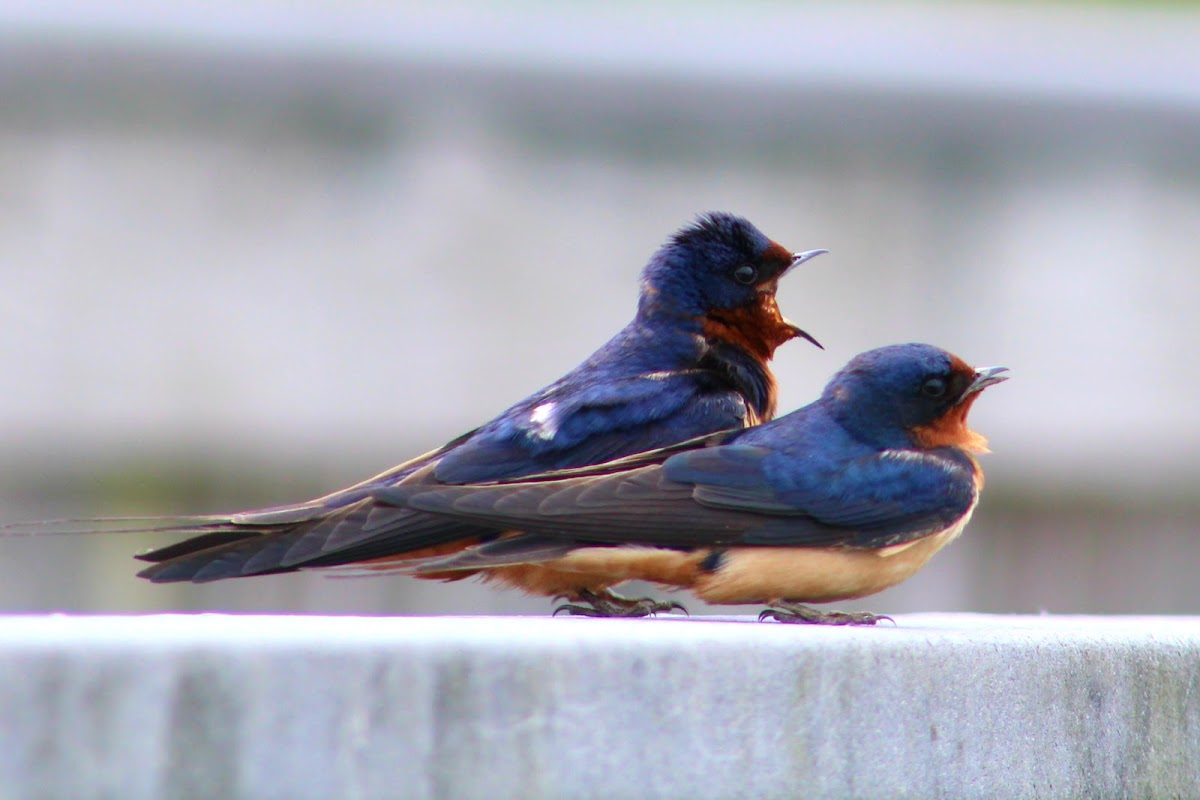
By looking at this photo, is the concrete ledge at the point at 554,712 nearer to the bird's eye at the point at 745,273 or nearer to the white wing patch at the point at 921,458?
the white wing patch at the point at 921,458

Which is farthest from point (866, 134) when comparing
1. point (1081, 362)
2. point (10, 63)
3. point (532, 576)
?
point (532, 576)

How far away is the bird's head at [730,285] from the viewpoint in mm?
3764

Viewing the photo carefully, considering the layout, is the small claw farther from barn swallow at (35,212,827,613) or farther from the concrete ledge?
the concrete ledge

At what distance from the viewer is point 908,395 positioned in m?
3.30

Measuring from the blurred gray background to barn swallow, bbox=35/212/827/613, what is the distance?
7.20 feet

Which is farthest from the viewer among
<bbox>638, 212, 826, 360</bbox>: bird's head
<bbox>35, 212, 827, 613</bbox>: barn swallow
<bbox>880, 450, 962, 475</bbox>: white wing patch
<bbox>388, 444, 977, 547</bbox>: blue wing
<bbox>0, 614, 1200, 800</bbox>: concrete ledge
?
<bbox>638, 212, 826, 360</bbox>: bird's head

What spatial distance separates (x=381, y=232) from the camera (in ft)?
19.5

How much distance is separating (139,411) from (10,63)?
134 centimetres

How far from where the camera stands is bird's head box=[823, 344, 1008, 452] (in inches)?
129

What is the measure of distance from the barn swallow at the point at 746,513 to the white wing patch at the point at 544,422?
27 cm

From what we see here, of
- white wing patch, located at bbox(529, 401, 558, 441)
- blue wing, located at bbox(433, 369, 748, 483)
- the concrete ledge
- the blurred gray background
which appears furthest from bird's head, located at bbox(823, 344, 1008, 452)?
the blurred gray background

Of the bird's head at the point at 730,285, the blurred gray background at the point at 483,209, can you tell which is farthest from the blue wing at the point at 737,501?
the blurred gray background at the point at 483,209

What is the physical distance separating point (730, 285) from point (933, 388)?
0.63 metres

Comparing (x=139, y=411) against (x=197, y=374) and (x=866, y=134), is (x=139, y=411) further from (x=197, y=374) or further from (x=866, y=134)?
(x=866, y=134)
